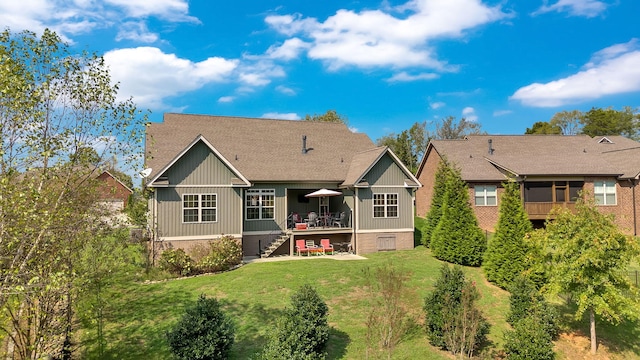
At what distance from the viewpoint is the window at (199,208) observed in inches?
765

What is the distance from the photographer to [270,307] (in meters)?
13.5

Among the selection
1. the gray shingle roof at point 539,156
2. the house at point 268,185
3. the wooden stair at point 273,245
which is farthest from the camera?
the gray shingle roof at point 539,156

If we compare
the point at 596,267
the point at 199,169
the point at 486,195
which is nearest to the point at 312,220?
the point at 199,169

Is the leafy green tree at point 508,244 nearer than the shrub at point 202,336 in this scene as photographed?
No

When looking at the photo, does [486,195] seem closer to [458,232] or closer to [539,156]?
[539,156]

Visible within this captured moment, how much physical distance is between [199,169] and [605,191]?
2919 centimetres

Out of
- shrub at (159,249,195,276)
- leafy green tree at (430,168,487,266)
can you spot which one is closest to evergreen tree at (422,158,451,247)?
leafy green tree at (430,168,487,266)

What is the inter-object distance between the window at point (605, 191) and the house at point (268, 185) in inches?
643

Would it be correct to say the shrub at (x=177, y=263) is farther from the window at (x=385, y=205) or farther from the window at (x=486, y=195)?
the window at (x=486, y=195)

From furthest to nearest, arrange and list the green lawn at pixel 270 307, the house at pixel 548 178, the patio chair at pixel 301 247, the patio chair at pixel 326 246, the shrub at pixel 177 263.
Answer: the house at pixel 548 178, the patio chair at pixel 326 246, the patio chair at pixel 301 247, the shrub at pixel 177 263, the green lawn at pixel 270 307

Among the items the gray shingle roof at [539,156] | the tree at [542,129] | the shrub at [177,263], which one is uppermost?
the tree at [542,129]

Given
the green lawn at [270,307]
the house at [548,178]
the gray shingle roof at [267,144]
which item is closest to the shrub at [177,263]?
the green lawn at [270,307]

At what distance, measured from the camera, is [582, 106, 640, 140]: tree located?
68.2 meters

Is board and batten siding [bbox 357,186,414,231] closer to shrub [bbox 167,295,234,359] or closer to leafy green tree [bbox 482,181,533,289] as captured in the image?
leafy green tree [bbox 482,181,533,289]
